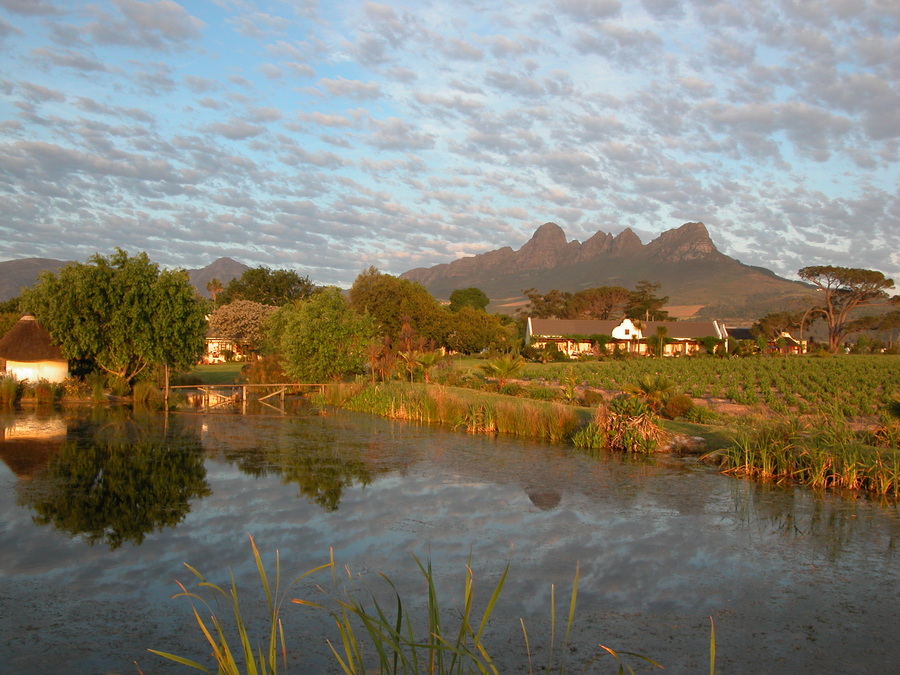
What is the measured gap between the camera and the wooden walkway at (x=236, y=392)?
3056 cm

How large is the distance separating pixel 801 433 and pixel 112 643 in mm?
13832

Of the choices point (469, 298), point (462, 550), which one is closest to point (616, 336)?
point (469, 298)

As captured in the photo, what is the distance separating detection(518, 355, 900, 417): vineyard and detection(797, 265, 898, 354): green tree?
43.5m

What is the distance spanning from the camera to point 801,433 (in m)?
15.6

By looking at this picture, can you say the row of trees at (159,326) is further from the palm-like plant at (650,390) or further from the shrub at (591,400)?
the palm-like plant at (650,390)

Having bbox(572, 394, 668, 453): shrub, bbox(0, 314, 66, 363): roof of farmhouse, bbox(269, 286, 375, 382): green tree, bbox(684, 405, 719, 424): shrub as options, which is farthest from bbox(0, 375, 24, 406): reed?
bbox(684, 405, 719, 424): shrub

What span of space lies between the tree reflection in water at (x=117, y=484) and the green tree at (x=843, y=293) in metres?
88.1

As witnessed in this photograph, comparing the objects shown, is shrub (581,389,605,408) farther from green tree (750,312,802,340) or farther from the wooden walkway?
green tree (750,312,802,340)

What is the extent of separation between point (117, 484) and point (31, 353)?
715 inches

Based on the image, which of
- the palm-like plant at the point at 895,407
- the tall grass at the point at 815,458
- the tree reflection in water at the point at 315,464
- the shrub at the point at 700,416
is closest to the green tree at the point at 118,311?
the tree reflection in water at the point at 315,464

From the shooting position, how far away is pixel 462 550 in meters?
9.34

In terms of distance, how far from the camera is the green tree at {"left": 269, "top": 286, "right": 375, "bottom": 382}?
3484cm

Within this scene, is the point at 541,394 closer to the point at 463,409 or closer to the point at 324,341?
the point at 463,409

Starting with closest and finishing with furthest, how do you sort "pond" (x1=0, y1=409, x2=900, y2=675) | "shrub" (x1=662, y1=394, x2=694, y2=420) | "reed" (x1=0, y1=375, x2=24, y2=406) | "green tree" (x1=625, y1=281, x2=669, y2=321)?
"pond" (x1=0, y1=409, x2=900, y2=675) < "shrub" (x1=662, y1=394, x2=694, y2=420) < "reed" (x1=0, y1=375, x2=24, y2=406) < "green tree" (x1=625, y1=281, x2=669, y2=321)
